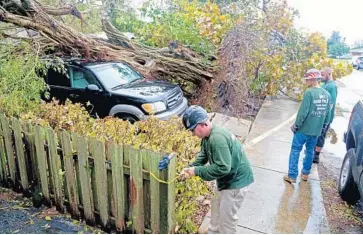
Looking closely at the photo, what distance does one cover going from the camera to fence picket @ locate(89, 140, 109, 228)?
3.29m

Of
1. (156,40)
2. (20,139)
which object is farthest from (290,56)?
(20,139)

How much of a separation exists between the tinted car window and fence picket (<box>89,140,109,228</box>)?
3.99m

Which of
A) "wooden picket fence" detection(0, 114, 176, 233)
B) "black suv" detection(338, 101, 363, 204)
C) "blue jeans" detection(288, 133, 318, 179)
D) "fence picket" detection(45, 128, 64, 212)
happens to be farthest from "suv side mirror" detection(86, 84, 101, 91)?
"black suv" detection(338, 101, 363, 204)

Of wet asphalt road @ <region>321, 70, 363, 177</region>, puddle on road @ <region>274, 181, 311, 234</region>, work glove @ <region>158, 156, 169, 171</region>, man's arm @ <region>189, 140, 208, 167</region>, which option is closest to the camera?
work glove @ <region>158, 156, 169, 171</region>

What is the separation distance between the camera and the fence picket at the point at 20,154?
154 inches

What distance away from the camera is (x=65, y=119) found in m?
4.37

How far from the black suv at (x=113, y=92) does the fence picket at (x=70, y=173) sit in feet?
9.61

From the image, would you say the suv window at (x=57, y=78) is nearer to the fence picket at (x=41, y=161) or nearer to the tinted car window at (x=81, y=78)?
the tinted car window at (x=81, y=78)

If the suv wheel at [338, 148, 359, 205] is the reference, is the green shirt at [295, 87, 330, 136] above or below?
above

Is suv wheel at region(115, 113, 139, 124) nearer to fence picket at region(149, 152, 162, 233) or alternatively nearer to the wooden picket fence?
the wooden picket fence

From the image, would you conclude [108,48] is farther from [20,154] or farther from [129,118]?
[20,154]

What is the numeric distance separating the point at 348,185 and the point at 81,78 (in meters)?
5.95

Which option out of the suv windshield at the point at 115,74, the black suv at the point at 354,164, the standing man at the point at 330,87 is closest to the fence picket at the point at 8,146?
the suv windshield at the point at 115,74

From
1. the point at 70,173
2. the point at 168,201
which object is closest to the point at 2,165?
the point at 70,173
